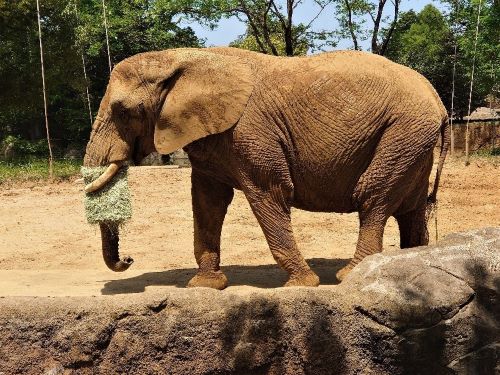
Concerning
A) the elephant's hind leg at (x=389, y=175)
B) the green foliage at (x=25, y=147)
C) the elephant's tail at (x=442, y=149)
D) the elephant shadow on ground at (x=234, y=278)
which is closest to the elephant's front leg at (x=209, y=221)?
the elephant shadow on ground at (x=234, y=278)

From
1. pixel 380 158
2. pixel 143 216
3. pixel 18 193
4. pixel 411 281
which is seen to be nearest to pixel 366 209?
pixel 380 158

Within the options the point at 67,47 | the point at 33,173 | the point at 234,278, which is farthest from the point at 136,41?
the point at 234,278

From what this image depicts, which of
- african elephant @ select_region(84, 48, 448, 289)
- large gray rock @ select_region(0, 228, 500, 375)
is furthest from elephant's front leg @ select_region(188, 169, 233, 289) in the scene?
large gray rock @ select_region(0, 228, 500, 375)

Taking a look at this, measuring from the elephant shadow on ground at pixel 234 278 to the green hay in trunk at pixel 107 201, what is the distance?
84cm

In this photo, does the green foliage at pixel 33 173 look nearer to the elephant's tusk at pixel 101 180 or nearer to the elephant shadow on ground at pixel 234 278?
the elephant shadow on ground at pixel 234 278

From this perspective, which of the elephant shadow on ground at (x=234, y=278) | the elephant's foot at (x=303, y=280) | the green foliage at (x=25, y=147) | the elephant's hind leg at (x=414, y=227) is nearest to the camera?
the elephant's foot at (x=303, y=280)

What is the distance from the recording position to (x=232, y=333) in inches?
161

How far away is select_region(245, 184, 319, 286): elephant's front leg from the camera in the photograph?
5586mm

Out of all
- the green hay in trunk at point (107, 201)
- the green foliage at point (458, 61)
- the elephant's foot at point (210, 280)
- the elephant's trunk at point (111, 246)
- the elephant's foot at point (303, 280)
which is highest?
the green foliage at point (458, 61)

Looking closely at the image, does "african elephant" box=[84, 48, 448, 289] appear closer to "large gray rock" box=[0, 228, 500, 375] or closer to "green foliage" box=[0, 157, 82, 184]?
"large gray rock" box=[0, 228, 500, 375]

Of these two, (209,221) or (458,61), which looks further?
(458,61)

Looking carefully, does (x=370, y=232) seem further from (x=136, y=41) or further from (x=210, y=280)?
(x=136, y=41)

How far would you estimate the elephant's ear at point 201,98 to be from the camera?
5555 millimetres

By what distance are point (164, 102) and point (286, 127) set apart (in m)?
1.12
